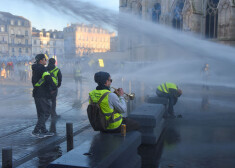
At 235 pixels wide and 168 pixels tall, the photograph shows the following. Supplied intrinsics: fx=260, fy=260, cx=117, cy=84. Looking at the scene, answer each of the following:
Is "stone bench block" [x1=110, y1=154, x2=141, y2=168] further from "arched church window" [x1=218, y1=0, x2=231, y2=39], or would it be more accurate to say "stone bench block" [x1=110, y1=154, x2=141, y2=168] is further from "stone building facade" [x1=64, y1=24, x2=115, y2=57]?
"stone building facade" [x1=64, y1=24, x2=115, y2=57]

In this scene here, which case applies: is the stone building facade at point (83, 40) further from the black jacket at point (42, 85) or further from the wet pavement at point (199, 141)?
the black jacket at point (42, 85)

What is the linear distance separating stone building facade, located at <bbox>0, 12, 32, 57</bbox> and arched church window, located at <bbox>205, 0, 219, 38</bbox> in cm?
5660

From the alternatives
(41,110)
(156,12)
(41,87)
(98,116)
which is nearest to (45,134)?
(41,110)

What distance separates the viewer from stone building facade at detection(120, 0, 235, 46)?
20766mm

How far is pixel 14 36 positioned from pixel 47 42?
1325 cm

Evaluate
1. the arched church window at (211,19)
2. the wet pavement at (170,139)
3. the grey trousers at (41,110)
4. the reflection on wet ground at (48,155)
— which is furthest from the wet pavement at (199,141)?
the arched church window at (211,19)

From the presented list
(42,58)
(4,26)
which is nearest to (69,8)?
(42,58)

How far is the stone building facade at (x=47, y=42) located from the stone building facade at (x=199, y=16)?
203 feet

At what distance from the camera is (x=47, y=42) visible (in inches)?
3575

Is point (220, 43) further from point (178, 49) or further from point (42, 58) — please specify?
point (42, 58)

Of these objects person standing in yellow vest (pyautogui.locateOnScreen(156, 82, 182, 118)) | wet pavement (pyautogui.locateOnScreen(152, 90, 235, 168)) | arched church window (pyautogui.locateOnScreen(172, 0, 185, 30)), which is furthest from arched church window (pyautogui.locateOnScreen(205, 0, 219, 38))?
person standing in yellow vest (pyautogui.locateOnScreen(156, 82, 182, 118))

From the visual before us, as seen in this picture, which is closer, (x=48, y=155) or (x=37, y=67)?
(x=48, y=155)

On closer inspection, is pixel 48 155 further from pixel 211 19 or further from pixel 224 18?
pixel 211 19

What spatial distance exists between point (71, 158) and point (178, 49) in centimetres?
2410
